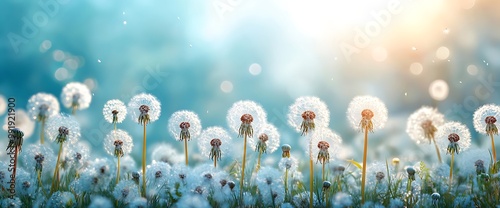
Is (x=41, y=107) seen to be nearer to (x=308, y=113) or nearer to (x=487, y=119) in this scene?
(x=308, y=113)

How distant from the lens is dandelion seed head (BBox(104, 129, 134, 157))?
625 centimetres

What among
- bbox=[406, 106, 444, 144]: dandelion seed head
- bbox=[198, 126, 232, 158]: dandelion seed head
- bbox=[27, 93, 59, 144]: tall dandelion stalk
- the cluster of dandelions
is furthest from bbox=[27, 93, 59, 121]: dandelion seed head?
bbox=[406, 106, 444, 144]: dandelion seed head

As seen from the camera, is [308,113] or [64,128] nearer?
[308,113]

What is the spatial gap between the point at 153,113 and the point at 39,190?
4.59 feet

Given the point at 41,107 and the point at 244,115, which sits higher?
the point at 41,107

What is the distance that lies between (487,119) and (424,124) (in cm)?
113

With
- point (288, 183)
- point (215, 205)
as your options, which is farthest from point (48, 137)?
point (288, 183)

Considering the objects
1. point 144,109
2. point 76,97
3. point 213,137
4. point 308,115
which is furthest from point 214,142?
point 76,97

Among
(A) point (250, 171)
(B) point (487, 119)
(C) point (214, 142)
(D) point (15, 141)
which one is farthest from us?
(A) point (250, 171)

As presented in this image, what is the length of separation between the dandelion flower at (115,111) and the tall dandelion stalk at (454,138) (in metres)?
3.37

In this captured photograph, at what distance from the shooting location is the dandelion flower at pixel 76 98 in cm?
776

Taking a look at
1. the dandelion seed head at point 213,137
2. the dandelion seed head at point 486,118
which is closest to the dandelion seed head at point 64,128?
the dandelion seed head at point 213,137

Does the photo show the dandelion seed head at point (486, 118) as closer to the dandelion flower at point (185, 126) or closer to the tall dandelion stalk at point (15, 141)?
the dandelion flower at point (185, 126)

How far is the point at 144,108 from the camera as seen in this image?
587 centimetres
